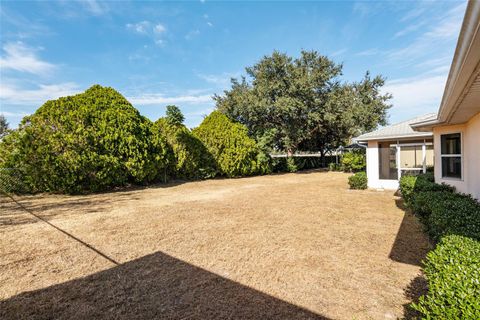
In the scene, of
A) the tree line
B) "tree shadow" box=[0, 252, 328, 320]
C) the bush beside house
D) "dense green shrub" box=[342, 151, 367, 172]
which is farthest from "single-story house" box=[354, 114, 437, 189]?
"tree shadow" box=[0, 252, 328, 320]

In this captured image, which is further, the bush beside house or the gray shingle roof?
the gray shingle roof

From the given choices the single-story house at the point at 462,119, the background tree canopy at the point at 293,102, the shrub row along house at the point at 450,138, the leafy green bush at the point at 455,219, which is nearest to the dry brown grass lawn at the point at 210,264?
the leafy green bush at the point at 455,219

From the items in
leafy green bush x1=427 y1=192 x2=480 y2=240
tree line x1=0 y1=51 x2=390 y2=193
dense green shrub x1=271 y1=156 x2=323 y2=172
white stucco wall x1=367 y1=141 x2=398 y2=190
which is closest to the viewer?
leafy green bush x1=427 y1=192 x2=480 y2=240

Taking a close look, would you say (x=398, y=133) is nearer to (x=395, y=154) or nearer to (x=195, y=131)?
(x=395, y=154)

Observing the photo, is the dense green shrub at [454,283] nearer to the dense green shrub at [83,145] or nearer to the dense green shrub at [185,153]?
the dense green shrub at [83,145]

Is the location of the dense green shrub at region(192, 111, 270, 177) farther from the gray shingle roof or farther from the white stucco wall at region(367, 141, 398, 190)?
the white stucco wall at region(367, 141, 398, 190)

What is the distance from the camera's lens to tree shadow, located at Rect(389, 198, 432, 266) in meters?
4.10

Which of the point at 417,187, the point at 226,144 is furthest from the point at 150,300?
the point at 226,144

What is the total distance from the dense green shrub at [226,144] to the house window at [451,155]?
41.3 ft

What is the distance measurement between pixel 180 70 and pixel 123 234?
13.9 metres

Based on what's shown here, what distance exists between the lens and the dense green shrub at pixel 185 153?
1573cm

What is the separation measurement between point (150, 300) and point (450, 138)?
8.92 metres

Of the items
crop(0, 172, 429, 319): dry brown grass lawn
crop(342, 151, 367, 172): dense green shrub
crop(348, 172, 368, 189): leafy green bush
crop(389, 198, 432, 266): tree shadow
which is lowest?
crop(389, 198, 432, 266): tree shadow

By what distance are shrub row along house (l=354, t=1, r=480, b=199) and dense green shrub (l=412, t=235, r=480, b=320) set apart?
6.10ft
